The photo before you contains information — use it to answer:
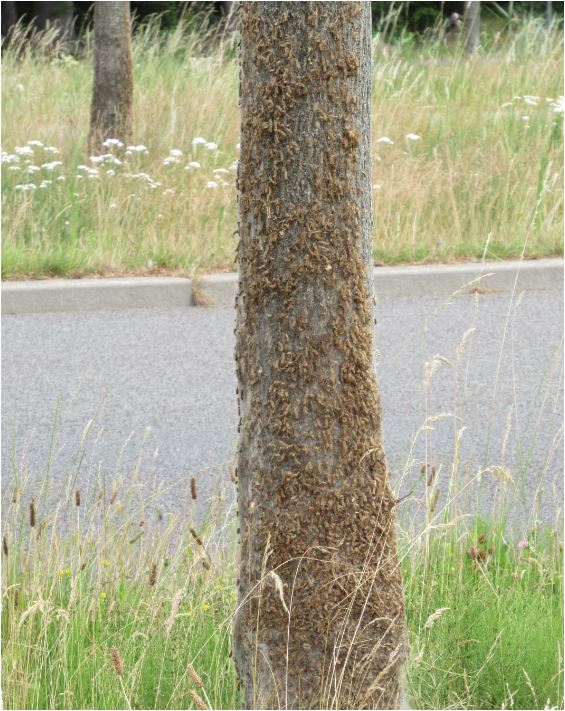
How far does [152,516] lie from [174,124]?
6141 mm

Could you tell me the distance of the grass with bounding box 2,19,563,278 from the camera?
7.75 meters

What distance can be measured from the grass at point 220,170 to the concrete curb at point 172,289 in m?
0.22

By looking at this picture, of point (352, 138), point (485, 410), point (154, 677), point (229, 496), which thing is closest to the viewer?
point (352, 138)

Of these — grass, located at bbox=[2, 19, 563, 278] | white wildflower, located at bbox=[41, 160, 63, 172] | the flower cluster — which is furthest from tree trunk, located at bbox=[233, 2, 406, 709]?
white wildflower, located at bbox=[41, 160, 63, 172]

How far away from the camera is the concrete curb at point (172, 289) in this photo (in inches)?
276

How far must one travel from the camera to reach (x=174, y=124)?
9.59m

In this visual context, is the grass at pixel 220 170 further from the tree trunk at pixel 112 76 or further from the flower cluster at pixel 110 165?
the tree trunk at pixel 112 76

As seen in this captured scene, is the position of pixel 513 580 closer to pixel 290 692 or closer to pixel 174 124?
pixel 290 692

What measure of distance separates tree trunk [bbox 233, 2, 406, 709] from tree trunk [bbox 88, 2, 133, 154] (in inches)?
278

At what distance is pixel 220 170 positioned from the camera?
8273mm

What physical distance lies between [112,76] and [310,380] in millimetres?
7396

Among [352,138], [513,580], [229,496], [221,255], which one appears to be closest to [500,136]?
[221,255]

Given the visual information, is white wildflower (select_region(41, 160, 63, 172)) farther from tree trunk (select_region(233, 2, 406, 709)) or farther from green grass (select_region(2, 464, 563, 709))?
tree trunk (select_region(233, 2, 406, 709))

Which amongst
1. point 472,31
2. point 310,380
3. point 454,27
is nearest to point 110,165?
point 310,380
